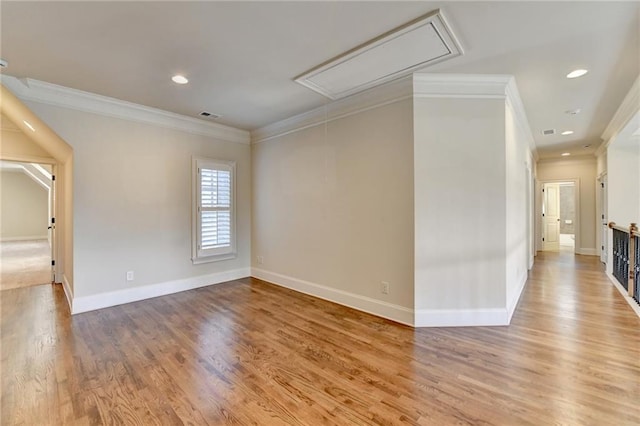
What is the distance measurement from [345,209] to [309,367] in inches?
78.4

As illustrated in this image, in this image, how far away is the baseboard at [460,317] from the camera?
301cm

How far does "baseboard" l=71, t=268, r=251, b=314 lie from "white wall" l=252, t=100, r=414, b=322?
73 cm

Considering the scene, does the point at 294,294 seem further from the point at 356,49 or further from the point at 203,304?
the point at 356,49

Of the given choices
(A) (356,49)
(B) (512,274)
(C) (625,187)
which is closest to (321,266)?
(B) (512,274)

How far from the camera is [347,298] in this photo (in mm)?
3697

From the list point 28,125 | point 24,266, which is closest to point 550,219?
point 28,125

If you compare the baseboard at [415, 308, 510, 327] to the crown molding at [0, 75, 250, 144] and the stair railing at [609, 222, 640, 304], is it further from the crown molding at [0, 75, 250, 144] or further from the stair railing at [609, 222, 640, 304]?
the crown molding at [0, 75, 250, 144]

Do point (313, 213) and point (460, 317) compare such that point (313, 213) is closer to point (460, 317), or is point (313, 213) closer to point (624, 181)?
point (460, 317)

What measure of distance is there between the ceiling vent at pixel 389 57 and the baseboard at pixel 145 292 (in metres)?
3.41

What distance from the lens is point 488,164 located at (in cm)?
301

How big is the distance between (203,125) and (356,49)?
10.0 ft

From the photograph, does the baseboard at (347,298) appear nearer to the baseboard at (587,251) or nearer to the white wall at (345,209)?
the white wall at (345,209)

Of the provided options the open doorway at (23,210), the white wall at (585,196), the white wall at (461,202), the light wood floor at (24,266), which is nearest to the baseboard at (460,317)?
the white wall at (461,202)

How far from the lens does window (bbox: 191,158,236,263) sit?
4.53 metres
